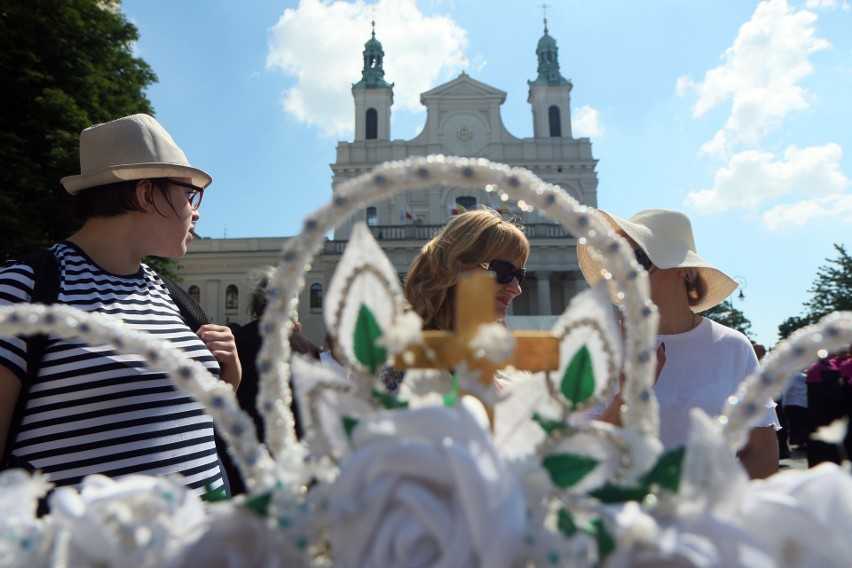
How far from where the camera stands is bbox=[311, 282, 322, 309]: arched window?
3122 centimetres

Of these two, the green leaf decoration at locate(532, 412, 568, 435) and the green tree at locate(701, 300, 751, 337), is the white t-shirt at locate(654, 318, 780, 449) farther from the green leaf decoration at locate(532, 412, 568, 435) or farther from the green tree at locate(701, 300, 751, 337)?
the green tree at locate(701, 300, 751, 337)

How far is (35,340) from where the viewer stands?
4.23ft

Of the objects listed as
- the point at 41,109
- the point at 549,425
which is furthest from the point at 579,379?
the point at 41,109

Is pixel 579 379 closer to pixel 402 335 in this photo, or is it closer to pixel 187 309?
pixel 402 335

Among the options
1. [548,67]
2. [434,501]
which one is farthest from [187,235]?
[548,67]

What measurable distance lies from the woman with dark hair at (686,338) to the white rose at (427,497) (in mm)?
1184

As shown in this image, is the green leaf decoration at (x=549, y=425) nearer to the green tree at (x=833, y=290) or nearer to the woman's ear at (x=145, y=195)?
the woman's ear at (x=145, y=195)

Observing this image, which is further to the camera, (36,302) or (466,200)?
(466,200)

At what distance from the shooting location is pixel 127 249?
1593mm

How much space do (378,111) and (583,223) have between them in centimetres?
3660

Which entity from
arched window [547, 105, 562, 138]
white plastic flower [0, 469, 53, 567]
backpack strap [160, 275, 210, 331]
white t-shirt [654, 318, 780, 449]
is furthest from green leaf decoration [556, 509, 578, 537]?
arched window [547, 105, 562, 138]

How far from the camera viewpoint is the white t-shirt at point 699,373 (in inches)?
66.7

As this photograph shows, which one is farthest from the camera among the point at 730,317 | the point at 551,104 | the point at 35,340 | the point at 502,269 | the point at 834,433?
the point at 551,104

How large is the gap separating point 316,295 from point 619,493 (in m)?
31.7
